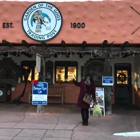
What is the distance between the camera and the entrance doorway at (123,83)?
1227 cm

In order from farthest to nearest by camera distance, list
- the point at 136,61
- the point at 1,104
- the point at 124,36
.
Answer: the point at 136,61
the point at 1,104
the point at 124,36

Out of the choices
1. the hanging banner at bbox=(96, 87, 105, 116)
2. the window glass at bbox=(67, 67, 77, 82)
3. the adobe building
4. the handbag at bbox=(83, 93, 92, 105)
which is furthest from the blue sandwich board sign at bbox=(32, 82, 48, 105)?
the window glass at bbox=(67, 67, 77, 82)

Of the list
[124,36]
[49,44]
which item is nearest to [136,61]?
[124,36]

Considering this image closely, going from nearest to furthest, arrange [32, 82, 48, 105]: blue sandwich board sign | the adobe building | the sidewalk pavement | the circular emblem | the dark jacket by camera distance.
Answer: the sidewalk pavement
the dark jacket
[32, 82, 48, 105]: blue sandwich board sign
the adobe building
the circular emblem

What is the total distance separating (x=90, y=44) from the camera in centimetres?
924

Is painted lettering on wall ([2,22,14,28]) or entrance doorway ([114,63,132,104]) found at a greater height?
painted lettering on wall ([2,22,14,28])

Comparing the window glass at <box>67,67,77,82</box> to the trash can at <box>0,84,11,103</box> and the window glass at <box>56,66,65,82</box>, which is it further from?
the trash can at <box>0,84,11,103</box>

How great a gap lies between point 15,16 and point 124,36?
475cm

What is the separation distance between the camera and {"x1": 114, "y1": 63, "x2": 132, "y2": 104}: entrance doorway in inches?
483

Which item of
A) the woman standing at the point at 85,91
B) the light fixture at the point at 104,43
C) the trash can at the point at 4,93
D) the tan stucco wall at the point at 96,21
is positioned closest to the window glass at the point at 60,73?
the trash can at the point at 4,93

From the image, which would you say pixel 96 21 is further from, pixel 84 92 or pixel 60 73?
pixel 60 73

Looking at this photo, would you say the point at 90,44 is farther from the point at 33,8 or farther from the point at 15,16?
the point at 15,16

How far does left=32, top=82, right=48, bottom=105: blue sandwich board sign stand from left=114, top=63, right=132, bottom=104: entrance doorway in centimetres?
497

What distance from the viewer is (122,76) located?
12.4 m
